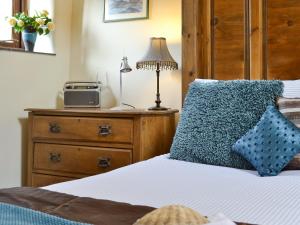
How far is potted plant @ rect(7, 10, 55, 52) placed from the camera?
2.72m

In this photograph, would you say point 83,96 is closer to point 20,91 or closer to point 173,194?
point 20,91

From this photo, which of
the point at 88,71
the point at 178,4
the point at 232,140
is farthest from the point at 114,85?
the point at 232,140

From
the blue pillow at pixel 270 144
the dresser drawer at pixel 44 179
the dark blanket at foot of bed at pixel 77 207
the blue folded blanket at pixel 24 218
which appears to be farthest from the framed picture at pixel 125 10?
the blue folded blanket at pixel 24 218

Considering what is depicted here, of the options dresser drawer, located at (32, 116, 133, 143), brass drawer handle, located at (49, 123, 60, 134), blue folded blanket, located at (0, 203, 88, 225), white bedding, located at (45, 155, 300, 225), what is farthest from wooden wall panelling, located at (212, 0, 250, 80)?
blue folded blanket, located at (0, 203, 88, 225)

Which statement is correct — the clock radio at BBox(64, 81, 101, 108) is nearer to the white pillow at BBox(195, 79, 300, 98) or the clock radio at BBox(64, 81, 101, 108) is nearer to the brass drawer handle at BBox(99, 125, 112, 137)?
the brass drawer handle at BBox(99, 125, 112, 137)

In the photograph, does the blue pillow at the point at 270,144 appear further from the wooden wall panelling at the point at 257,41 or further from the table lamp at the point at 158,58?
the table lamp at the point at 158,58

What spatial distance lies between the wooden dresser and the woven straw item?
1.47 m

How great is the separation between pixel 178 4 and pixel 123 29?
0.46 metres

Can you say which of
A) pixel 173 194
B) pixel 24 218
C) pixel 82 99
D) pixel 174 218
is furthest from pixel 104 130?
pixel 174 218

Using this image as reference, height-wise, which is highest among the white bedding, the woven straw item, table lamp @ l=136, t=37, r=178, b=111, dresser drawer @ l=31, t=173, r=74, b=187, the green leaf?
the green leaf

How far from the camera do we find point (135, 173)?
1.48 metres

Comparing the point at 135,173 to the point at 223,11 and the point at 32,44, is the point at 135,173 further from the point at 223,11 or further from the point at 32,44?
the point at 32,44

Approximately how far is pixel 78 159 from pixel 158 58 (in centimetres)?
80

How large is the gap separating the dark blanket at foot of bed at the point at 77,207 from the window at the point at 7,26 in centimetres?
192
